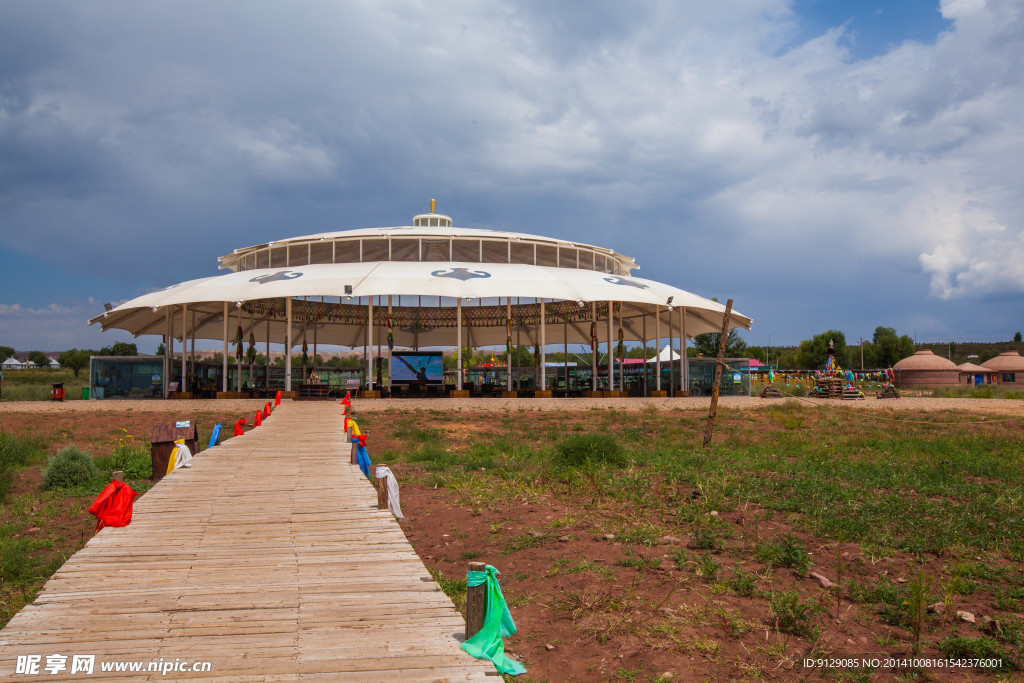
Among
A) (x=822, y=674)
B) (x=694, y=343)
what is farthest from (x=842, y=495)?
(x=694, y=343)

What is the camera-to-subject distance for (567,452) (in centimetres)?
1415

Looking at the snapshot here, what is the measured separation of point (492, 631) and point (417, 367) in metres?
30.1

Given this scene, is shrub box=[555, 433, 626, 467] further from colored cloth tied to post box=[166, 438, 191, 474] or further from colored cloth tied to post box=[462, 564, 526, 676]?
colored cloth tied to post box=[462, 564, 526, 676]

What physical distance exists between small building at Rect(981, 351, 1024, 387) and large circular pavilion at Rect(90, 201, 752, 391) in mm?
39497

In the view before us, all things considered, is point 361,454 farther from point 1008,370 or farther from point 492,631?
point 1008,370

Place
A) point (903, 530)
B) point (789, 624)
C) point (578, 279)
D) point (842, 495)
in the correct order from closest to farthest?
1. point (789, 624)
2. point (903, 530)
3. point (842, 495)
4. point (578, 279)

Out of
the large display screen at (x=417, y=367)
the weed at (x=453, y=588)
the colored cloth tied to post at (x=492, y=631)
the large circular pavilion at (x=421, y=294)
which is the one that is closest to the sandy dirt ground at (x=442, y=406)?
the large circular pavilion at (x=421, y=294)

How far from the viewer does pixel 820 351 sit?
94000mm

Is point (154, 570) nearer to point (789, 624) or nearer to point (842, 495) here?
point (789, 624)

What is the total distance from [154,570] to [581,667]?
4.51 m

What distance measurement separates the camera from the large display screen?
34.8m

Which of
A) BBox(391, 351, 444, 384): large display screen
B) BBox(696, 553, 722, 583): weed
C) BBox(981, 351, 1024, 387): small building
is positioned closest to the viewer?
BBox(696, 553, 722, 583): weed

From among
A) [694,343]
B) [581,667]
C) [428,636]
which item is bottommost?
[581,667]

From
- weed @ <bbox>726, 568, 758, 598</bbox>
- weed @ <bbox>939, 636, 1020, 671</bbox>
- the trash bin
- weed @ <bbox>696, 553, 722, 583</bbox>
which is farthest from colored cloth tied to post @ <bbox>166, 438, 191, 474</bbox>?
weed @ <bbox>939, 636, 1020, 671</bbox>
